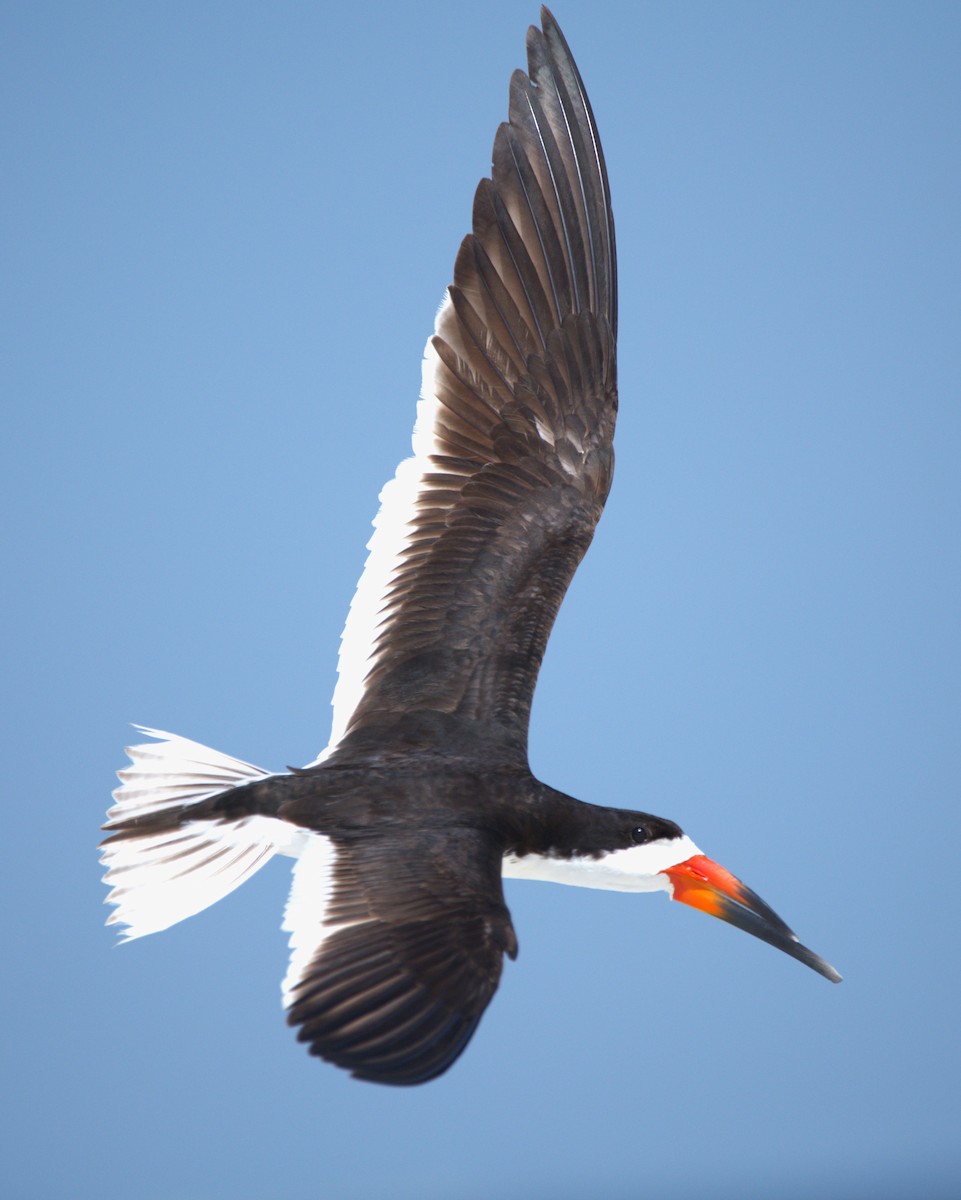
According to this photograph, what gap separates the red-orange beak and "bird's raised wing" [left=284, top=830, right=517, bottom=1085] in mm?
635

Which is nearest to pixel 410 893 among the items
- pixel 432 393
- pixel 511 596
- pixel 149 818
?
pixel 149 818

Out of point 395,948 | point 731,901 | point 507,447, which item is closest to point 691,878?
point 731,901

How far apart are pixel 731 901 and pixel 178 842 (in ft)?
4.59

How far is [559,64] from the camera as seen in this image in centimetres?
455

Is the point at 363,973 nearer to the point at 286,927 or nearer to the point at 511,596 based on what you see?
the point at 286,927

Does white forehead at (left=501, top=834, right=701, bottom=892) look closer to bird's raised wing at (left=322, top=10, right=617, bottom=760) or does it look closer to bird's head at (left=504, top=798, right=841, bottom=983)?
bird's head at (left=504, top=798, right=841, bottom=983)

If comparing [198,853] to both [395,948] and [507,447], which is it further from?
[507,447]

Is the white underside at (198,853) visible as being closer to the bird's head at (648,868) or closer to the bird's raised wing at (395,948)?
the bird's head at (648,868)

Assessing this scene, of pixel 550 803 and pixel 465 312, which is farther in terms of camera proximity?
pixel 465 312

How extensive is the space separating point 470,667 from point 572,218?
1.46 meters

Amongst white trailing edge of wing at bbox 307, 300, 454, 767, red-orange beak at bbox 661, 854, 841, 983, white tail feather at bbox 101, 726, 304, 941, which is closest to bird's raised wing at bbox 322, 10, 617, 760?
white trailing edge of wing at bbox 307, 300, 454, 767

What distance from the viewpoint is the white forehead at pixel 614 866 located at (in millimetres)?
3865

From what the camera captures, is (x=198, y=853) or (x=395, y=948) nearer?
(x=395, y=948)

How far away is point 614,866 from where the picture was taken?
12.7ft
